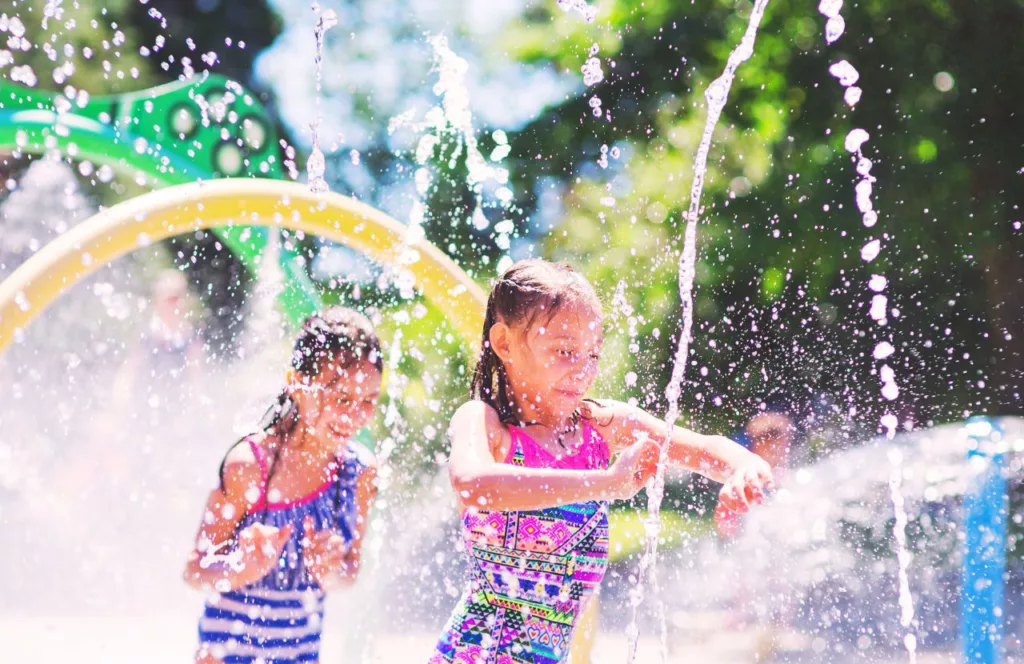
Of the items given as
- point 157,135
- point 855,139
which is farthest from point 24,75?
point 855,139

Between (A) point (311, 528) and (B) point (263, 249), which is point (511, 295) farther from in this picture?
(B) point (263, 249)

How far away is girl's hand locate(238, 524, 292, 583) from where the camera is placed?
278 centimetres

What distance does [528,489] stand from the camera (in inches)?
85.0

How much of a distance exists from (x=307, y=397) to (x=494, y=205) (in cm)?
857

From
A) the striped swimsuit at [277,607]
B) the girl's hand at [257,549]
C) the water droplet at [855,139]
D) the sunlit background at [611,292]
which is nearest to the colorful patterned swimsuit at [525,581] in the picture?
the girl's hand at [257,549]

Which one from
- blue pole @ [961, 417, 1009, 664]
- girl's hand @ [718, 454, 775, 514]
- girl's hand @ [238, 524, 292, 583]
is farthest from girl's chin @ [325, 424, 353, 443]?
blue pole @ [961, 417, 1009, 664]

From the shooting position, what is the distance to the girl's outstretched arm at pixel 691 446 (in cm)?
242

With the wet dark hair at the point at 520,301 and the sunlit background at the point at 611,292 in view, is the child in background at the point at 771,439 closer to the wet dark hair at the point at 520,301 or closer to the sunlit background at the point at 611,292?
the sunlit background at the point at 611,292

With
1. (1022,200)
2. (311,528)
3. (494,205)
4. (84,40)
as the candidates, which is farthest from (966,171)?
(84,40)

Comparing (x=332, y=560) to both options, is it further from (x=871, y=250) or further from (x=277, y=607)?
(x=871, y=250)

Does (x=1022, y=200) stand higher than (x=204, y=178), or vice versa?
(x=1022, y=200)

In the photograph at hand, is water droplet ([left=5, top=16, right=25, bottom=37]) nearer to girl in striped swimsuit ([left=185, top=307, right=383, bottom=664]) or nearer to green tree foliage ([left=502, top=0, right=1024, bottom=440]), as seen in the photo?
green tree foliage ([left=502, top=0, right=1024, bottom=440])

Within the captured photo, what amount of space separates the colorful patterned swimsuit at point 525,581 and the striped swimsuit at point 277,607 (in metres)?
0.74

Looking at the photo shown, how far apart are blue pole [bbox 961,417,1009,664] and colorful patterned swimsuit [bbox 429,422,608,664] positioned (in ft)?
7.72
